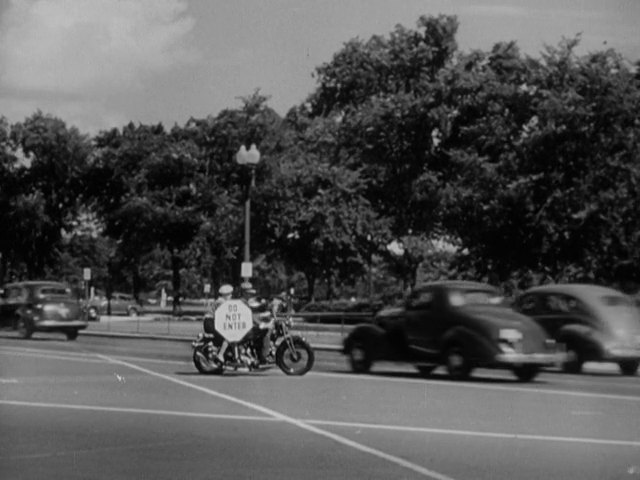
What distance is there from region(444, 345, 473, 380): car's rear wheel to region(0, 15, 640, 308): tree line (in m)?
17.7

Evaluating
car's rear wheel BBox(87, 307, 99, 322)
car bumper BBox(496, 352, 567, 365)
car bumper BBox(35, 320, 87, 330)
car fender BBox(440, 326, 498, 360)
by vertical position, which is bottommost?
car bumper BBox(496, 352, 567, 365)

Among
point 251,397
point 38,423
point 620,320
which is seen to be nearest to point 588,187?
point 620,320

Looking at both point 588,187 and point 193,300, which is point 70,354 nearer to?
point 588,187

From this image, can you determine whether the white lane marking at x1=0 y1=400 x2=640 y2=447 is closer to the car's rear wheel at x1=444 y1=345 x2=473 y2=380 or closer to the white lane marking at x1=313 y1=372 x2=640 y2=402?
the white lane marking at x1=313 y1=372 x2=640 y2=402

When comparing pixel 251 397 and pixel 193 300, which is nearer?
pixel 251 397

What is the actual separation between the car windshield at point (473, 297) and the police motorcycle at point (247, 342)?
8.62ft

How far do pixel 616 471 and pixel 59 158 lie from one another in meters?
58.9

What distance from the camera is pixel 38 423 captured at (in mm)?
14859

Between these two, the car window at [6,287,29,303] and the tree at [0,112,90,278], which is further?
the tree at [0,112,90,278]

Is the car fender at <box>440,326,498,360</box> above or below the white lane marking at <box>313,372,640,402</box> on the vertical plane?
above

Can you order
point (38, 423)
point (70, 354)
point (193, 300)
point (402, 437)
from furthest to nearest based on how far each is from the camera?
1. point (193, 300)
2. point (70, 354)
3. point (38, 423)
4. point (402, 437)

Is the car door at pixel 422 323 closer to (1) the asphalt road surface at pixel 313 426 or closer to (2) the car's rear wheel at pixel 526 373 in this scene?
(1) the asphalt road surface at pixel 313 426

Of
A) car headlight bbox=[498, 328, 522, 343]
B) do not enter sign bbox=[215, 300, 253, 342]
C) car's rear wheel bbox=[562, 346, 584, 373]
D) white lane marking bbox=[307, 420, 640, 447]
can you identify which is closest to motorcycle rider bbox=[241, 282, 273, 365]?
do not enter sign bbox=[215, 300, 253, 342]

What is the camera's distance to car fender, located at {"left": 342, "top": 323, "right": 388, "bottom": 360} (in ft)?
78.4
